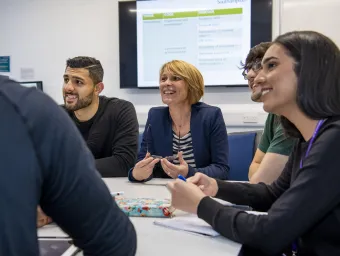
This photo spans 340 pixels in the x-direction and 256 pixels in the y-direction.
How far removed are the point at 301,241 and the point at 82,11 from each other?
3347 mm

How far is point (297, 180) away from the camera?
1.04m

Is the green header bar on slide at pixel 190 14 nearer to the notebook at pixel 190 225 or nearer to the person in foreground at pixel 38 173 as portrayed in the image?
the notebook at pixel 190 225

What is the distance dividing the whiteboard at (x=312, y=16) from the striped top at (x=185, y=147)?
1680 millimetres

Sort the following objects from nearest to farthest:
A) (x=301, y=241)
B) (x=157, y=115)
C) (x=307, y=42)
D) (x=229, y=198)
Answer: (x=301, y=241) < (x=307, y=42) < (x=229, y=198) < (x=157, y=115)

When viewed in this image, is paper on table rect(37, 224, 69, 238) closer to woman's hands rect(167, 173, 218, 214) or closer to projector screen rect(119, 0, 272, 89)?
woman's hands rect(167, 173, 218, 214)

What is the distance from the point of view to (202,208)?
1.16 metres

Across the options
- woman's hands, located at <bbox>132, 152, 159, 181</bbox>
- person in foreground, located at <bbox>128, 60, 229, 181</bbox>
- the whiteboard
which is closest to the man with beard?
person in foreground, located at <bbox>128, 60, 229, 181</bbox>

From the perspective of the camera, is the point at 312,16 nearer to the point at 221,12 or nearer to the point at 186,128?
the point at 221,12

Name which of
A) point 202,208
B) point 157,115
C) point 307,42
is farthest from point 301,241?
point 157,115

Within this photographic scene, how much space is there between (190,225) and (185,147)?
3.74 ft

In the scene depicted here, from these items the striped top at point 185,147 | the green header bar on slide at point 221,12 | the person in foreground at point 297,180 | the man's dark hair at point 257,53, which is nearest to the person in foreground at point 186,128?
the striped top at point 185,147

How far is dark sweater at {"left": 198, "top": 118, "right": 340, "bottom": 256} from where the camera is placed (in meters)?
1.00

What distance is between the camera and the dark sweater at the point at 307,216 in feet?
3.27

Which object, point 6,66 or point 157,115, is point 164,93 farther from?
point 6,66
